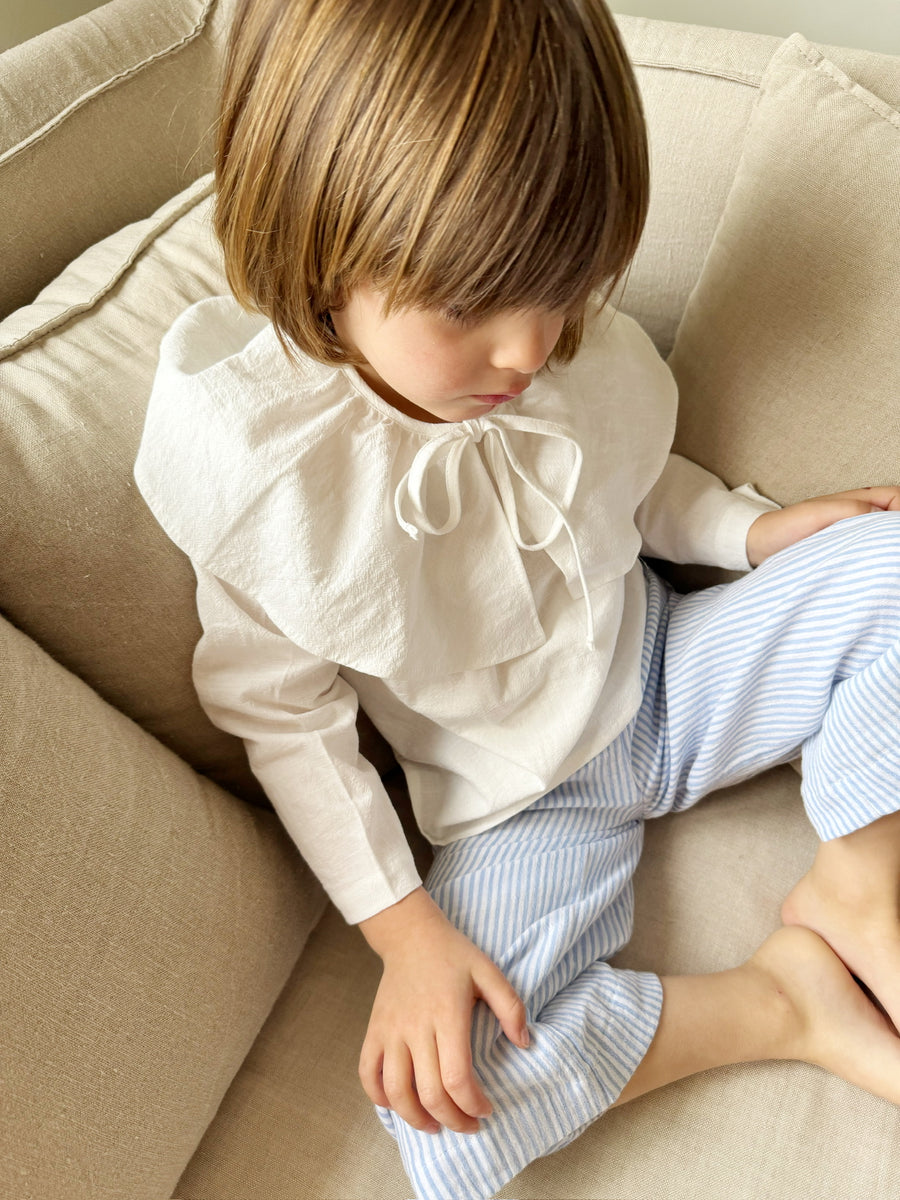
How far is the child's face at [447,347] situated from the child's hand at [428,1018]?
0.37 m

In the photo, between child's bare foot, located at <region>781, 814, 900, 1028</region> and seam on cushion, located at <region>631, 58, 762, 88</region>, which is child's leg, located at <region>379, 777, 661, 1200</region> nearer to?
child's bare foot, located at <region>781, 814, 900, 1028</region>

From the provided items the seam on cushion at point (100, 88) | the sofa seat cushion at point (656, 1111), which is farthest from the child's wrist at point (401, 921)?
the seam on cushion at point (100, 88)

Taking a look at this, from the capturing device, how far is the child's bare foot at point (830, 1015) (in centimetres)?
69

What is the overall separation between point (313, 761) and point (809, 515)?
0.43 meters

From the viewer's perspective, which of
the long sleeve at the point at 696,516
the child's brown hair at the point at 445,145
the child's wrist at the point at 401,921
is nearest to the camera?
the child's brown hair at the point at 445,145

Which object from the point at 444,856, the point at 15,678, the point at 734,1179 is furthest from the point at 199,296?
the point at 734,1179

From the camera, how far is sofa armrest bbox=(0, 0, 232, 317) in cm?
79

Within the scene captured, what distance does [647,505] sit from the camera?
2.78 feet

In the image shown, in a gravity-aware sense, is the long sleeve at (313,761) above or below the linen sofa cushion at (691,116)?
below

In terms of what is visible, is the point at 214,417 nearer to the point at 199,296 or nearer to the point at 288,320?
the point at 288,320

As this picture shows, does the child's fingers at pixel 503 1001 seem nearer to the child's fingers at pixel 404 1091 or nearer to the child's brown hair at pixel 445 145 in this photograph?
the child's fingers at pixel 404 1091

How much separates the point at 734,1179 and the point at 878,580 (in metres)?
0.43

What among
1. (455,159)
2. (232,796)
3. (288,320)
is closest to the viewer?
(455,159)

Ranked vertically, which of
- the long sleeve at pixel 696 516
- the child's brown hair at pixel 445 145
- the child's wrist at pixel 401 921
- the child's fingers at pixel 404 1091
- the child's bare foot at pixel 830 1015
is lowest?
the child's bare foot at pixel 830 1015
